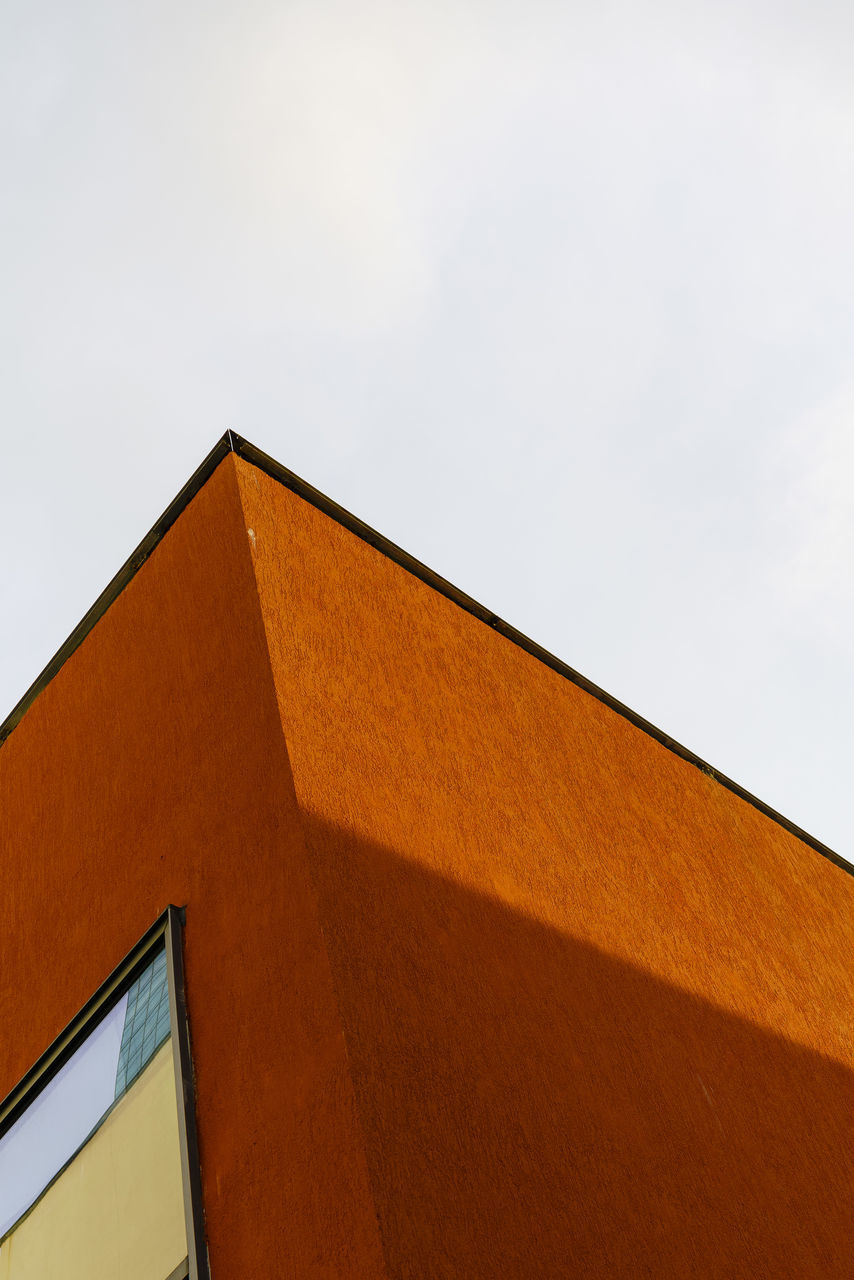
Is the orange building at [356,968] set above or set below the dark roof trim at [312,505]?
below

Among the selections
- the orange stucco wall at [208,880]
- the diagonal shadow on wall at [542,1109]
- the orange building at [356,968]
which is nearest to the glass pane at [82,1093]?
the orange building at [356,968]

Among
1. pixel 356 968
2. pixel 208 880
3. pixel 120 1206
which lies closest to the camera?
pixel 356 968

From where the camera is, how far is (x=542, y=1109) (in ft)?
13.3

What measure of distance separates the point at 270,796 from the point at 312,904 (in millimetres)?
639

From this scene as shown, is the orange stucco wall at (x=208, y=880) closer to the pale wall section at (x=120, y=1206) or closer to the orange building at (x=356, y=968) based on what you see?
the orange building at (x=356, y=968)

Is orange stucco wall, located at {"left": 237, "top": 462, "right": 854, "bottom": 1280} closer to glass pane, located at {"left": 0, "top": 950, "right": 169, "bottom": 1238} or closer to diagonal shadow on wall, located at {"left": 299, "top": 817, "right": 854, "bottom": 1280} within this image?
diagonal shadow on wall, located at {"left": 299, "top": 817, "right": 854, "bottom": 1280}

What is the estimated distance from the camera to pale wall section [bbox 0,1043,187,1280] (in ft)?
12.2

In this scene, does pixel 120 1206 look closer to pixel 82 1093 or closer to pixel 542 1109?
pixel 82 1093

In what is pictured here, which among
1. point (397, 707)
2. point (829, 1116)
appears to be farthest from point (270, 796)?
point (829, 1116)

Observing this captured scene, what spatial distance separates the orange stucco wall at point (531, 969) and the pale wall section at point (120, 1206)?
979mm

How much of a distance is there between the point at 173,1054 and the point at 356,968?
2.89 feet

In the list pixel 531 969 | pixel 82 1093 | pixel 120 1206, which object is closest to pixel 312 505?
pixel 531 969

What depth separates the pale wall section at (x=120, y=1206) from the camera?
3725 millimetres

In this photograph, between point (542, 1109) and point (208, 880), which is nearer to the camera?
point (542, 1109)
